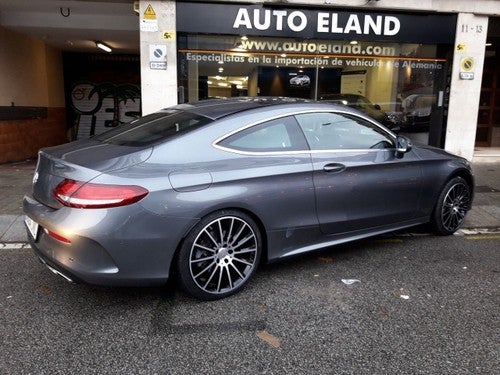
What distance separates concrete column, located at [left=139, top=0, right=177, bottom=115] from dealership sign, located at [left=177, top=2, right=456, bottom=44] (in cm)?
29

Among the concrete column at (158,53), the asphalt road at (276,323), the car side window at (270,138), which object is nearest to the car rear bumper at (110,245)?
the asphalt road at (276,323)

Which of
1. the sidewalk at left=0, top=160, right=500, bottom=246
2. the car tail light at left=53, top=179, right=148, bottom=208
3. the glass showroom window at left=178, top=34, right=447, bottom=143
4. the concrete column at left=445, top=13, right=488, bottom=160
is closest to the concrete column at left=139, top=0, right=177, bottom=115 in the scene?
the glass showroom window at left=178, top=34, right=447, bottom=143

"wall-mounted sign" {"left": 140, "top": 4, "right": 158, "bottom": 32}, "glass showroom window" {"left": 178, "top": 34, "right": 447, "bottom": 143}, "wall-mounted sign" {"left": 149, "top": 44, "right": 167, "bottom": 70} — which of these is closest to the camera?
"wall-mounted sign" {"left": 140, "top": 4, "right": 158, "bottom": 32}

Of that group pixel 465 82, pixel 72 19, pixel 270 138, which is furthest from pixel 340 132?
pixel 72 19

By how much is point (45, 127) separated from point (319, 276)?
11.7 meters

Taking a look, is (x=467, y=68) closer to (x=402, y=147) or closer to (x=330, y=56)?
(x=330, y=56)

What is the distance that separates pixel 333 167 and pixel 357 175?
0.30 m

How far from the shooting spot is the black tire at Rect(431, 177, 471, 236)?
512 cm

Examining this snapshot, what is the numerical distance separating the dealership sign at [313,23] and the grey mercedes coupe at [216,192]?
507 centimetres

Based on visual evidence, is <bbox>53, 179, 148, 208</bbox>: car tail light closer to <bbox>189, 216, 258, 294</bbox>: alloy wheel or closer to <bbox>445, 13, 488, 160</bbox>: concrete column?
<bbox>189, 216, 258, 294</bbox>: alloy wheel

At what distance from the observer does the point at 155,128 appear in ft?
13.0

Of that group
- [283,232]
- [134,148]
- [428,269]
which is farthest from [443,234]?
[134,148]

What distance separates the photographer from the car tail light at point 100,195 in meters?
3.10

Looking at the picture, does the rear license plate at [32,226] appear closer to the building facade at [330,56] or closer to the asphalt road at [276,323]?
the asphalt road at [276,323]
